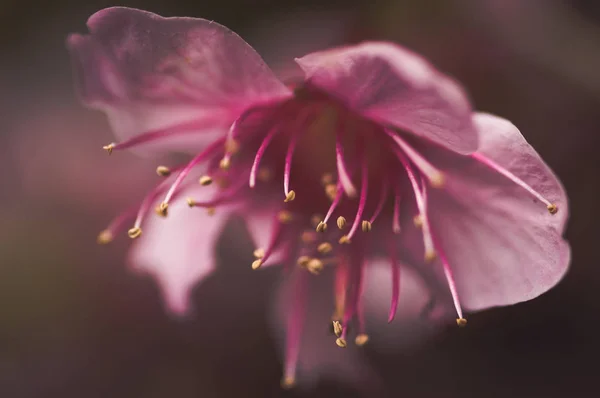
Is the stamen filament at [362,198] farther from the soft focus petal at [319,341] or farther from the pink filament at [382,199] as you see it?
the soft focus petal at [319,341]

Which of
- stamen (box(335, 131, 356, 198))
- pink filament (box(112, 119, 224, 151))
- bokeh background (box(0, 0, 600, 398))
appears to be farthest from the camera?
bokeh background (box(0, 0, 600, 398))

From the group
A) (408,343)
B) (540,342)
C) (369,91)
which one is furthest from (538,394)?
(369,91)

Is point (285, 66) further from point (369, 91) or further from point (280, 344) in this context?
point (280, 344)

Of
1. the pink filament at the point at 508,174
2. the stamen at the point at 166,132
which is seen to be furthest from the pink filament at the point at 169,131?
the pink filament at the point at 508,174

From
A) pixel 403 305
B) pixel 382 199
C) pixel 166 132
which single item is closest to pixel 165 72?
pixel 166 132

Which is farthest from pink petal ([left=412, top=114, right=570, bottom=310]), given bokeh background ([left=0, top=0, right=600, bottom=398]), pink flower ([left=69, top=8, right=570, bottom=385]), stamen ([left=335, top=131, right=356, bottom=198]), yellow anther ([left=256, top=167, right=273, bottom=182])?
bokeh background ([left=0, top=0, right=600, bottom=398])

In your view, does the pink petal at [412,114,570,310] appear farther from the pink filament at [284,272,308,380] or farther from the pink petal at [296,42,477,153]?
the pink filament at [284,272,308,380]
